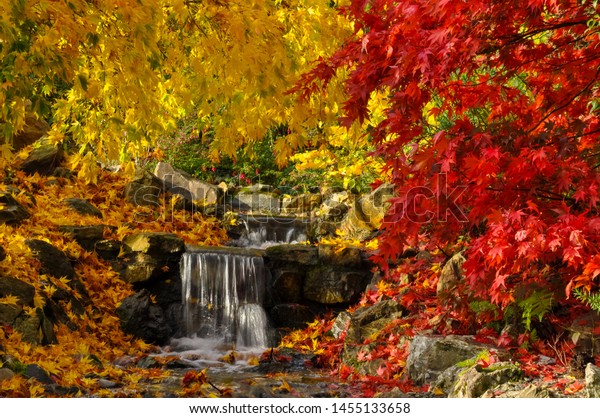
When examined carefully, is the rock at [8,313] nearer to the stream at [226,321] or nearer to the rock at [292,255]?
the stream at [226,321]

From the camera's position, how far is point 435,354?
5.84 metres

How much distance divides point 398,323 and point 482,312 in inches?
53.4

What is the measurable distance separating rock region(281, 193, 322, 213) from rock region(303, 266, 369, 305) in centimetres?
365

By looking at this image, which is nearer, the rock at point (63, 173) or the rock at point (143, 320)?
the rock at point (143, 320)

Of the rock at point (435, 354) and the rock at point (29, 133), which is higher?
the rock at point (29, 133)

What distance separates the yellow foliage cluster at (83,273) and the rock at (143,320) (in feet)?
0.46

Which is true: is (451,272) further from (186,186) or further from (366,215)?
(186,186)

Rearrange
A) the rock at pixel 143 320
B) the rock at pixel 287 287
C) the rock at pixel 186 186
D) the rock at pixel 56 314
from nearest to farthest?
the rock at pixel 56 314
the rock at pixel 143 320
the rock at pixel 287 287
the rock at pixel 186 186

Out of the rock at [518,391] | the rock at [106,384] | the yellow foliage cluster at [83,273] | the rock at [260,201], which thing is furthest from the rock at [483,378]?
the rock at [260,201]

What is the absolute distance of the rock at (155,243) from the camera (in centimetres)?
928

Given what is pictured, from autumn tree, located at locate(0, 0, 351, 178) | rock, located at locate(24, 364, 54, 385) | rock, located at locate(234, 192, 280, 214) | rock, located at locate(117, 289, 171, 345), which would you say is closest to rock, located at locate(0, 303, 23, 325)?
rock, located at locate(24, 364, 54, 385)

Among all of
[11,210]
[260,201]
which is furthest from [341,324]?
[260,201]

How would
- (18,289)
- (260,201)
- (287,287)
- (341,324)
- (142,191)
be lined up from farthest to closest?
(260,201), (142,191), (287,287), (341,324), (18,289)

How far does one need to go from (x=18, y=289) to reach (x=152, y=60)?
3.31m
